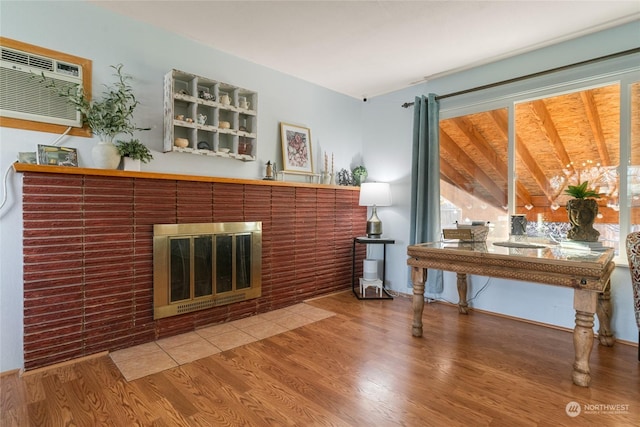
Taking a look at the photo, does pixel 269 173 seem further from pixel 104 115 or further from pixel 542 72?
pixel 542 72

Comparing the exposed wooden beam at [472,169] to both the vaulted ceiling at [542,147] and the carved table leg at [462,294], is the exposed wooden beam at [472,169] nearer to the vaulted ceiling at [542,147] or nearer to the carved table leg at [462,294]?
the vaulted ceiling at [542,147]

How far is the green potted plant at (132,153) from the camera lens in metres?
2.32

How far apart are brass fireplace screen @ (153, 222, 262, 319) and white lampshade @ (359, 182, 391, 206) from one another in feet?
4.36

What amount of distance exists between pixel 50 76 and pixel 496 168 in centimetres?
378

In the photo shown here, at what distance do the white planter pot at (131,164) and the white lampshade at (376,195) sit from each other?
2332mm

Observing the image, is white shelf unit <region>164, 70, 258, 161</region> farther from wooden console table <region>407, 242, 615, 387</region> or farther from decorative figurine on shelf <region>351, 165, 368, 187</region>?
wooden console table <region>407, 242, 615, 387</region>

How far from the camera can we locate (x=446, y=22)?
97.3 inches

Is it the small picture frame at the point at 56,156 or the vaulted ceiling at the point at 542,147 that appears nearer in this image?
the small picture frame at the point at 56,156

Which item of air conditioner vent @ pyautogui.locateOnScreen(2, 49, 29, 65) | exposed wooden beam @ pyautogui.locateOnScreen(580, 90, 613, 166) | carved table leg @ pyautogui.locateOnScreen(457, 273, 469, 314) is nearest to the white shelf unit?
air conditioner vent @ pyautogui.locateOnScreen(2, 49, 29, 65)

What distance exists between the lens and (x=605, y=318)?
2418 millimetres

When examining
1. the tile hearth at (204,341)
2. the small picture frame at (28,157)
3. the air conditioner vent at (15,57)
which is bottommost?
the tile hearth at (204,341)

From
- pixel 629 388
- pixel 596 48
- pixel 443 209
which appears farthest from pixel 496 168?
pixel 629 388

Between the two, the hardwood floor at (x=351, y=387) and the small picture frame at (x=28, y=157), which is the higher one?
the small picture frame at (x=28, y=157)

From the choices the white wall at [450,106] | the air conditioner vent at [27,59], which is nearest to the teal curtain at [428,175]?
the white wall at [450,106]
